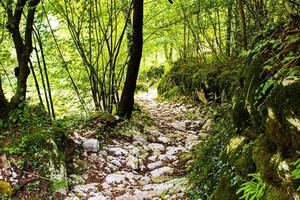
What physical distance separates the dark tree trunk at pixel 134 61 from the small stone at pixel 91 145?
1846 mm

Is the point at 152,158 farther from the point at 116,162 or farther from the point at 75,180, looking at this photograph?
the point at 75,180

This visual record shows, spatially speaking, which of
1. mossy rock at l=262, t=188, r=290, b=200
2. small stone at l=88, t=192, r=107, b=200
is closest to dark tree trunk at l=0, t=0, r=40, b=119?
small stone at l=88, t=192, r=107, b=200

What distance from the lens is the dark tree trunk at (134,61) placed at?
8164mm

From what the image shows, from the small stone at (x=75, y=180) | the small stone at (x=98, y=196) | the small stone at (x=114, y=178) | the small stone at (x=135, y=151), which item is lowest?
the small stone at (x=114, y=178)

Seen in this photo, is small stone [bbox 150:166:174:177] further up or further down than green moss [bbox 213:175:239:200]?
further down

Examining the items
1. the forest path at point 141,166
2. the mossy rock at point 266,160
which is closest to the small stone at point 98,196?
the forest path at point 141,166

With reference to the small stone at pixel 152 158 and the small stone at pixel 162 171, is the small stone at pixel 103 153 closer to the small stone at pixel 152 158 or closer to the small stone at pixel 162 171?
the small stone at pixel 152 158

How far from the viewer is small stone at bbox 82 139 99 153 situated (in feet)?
21.6

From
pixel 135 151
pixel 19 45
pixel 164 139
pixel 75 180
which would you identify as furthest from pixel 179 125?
pixel 19 45

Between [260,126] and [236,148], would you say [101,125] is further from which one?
[260,126]

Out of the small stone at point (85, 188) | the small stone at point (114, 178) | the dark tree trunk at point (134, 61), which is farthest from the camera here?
the dark tree trunk at point (134, 61)

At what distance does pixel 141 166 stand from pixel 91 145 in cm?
109

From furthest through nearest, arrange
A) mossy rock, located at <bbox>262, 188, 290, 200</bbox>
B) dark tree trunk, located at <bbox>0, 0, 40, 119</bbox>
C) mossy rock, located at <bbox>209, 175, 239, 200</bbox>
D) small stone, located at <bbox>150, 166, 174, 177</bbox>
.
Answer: dark tree trunk, located at <bbox>0, 0, 40, 119</bbox>, small stone, located at <bbox>150, 166, 174, 177</bbox>, mossy rock, located at <bbox>209, 175, 239, 200</bbox>, mossy rock, located at <bbox>262, 188, 290, 200</bbox>

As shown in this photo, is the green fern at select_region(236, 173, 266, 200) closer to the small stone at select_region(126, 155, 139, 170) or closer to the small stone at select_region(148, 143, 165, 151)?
the small stone at select_region(126, 155, 139, 170)
